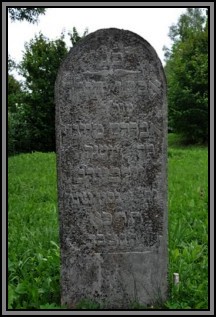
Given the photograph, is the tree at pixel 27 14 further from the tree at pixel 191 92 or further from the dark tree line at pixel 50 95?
the tree at pixel 191 92

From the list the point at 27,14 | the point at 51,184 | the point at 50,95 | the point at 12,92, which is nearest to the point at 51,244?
the point at 51,184

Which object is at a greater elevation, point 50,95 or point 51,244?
point 50,95

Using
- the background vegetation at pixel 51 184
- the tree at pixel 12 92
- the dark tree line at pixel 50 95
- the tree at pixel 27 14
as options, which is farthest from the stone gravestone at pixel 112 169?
the tree at pixel 12 92

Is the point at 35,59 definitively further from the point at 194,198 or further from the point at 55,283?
the point at 55,283

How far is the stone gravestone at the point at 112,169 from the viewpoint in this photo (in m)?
3.64

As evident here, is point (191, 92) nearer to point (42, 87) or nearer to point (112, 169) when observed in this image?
point (42, 87)

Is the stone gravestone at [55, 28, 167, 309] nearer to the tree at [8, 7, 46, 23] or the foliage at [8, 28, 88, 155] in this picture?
the tree at [8, 7, 46, 23]

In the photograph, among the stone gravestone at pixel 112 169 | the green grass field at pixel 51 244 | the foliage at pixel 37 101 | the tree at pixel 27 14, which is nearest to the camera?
the stone gravestone at pixel 112 169

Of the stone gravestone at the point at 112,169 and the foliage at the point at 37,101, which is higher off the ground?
the foliage at the point at 37,101

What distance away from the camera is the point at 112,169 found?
371cm

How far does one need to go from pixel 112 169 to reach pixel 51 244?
1881mm

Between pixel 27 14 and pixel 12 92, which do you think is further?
pixel 12 92

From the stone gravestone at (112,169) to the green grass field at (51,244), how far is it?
1.03 feet

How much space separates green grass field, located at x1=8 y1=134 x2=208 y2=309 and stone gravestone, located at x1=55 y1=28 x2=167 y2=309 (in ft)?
1.03
